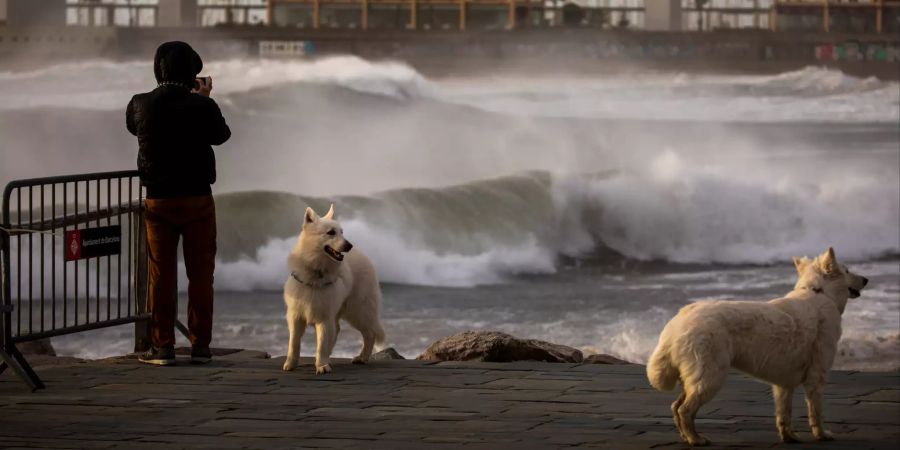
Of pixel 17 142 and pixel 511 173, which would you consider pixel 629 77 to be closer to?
pixel 511 173

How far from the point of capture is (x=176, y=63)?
736cm

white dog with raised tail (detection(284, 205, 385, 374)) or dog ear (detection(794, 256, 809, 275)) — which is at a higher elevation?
dog ear (detection(794, 256, 809, 275))

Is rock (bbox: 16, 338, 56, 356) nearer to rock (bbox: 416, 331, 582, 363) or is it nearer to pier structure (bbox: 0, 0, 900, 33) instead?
rock (bbox: 416, 331, 582, 363)

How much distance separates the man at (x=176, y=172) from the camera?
733cm

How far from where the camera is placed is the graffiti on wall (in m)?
23.7

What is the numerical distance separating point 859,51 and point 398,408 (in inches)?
745

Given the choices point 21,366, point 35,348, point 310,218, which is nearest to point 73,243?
point 21,366

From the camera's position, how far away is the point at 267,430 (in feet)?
19.1

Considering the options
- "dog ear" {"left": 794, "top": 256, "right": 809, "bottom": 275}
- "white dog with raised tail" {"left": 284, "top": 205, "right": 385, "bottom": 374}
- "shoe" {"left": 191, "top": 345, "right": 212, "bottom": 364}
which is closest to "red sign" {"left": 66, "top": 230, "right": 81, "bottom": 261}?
"shoe" {"left": 191, "top": 345, "right": 212, "bottom": 364}

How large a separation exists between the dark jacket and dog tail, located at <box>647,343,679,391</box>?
2841 mm

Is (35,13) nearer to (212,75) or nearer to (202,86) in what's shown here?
(212,75)

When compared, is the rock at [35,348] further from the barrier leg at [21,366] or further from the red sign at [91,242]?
the barrier leg at [21,366]

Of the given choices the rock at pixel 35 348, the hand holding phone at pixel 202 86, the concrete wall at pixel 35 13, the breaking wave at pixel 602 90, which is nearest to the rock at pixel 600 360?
the hand holding phone at pixel 202 86

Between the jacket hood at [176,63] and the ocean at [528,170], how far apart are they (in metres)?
11.7
